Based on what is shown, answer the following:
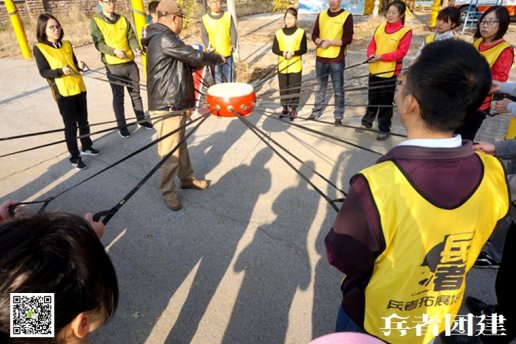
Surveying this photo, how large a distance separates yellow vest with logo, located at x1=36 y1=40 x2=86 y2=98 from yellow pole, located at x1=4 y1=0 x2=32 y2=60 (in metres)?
7.20

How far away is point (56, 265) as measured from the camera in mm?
778

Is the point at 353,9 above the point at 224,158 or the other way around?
above

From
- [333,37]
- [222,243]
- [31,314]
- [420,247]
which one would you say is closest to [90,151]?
[222,243]

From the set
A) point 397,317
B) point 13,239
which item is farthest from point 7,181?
point 397,317

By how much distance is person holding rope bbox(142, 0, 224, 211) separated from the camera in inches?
117

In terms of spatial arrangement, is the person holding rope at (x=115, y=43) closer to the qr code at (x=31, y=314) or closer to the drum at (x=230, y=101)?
the drum at (x=230, y=101)

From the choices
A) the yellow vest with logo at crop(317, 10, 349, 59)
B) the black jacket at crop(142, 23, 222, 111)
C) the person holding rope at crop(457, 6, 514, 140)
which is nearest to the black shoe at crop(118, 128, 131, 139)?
the black jacket at crop(142, 23, 222, 111)

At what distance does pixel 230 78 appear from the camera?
5.68 metres

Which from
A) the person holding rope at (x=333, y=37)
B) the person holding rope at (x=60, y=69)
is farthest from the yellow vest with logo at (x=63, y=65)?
the person holding rope at (x=333, y=37)

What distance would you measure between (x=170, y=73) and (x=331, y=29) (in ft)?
9.40

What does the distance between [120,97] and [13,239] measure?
463 centimetres

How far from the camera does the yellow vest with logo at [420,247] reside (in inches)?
43.3

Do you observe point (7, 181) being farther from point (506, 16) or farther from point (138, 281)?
point (506, 16)

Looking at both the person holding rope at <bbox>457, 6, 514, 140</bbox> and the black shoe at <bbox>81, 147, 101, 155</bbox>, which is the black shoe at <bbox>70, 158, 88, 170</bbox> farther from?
the person holding rope at <bbox>457, 6, 514, 140</bbox>
